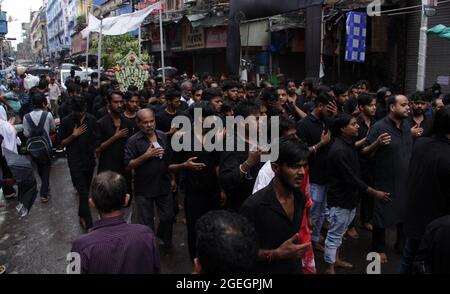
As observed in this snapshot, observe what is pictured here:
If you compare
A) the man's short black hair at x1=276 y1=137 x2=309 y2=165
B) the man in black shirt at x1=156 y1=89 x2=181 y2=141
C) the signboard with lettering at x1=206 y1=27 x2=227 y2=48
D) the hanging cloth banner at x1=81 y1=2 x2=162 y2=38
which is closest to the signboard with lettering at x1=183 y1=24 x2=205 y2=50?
the signboard with lettering at x1=206 y1=27 x2=227 y2=48

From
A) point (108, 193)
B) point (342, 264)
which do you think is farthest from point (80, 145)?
point (342, 264)

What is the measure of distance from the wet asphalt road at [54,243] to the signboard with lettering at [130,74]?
4.15 metres

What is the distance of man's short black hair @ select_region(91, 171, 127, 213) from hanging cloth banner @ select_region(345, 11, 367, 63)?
8.43 metres

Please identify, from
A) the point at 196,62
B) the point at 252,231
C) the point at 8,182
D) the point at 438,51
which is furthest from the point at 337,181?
the point at 196,62

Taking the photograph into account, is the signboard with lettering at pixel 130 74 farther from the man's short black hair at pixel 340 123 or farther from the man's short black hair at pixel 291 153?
the man's short black hair at pixel 291 153

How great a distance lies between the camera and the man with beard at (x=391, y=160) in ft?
14.8

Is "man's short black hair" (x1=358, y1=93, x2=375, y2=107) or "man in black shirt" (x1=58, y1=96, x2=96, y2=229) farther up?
"man's short black hair" (x1=358, y1=93, x2=375, y2=107)

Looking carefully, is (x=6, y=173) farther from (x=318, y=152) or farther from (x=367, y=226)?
(x=367, y=226)

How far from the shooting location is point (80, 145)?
5598mm

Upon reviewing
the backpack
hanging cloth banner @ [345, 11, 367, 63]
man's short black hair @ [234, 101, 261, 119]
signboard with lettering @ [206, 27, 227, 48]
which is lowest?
the backpack

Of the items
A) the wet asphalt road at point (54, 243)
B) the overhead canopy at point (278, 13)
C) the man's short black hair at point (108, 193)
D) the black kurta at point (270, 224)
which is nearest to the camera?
the man's short black hair at point (108, 193)

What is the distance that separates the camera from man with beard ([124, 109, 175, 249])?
15.0ft

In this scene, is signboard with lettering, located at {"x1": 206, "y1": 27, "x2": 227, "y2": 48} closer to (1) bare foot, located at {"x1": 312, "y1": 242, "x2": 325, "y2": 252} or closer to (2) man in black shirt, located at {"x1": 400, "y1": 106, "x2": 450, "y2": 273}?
(1) bare foot, located at {"x1": 312, "y1": 242, "x2": 325, "y2": 252}

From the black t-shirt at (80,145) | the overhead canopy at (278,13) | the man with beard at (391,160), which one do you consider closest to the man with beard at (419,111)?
the man with beard at (391,160)
